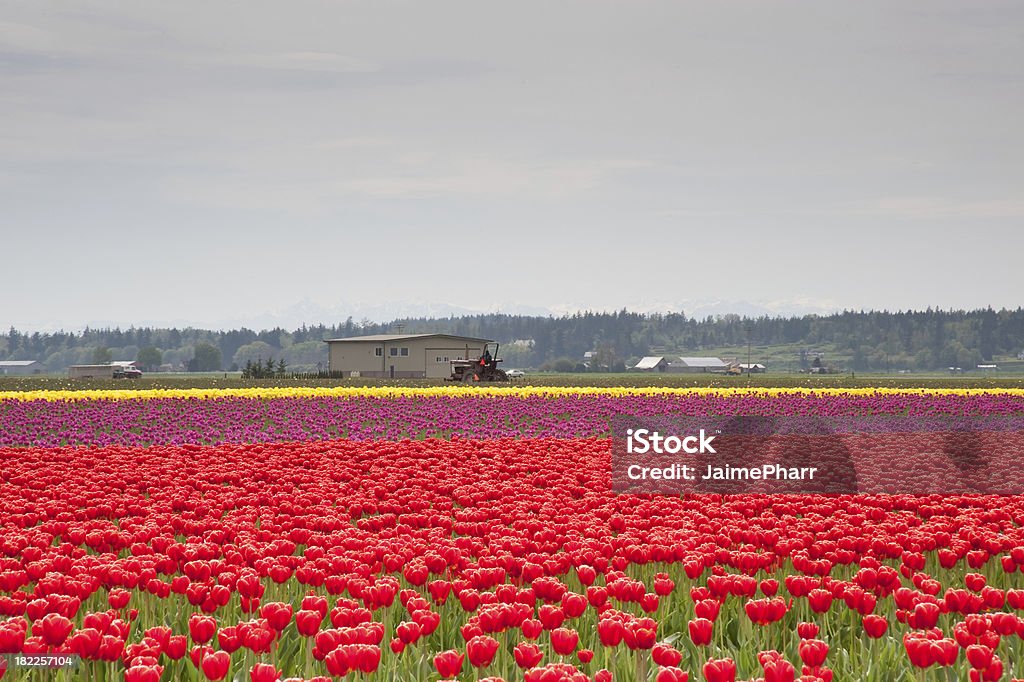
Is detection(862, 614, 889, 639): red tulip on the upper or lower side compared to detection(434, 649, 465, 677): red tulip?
lower

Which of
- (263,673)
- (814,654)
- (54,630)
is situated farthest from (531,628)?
(54,630)

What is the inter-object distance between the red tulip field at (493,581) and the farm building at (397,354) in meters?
91.7

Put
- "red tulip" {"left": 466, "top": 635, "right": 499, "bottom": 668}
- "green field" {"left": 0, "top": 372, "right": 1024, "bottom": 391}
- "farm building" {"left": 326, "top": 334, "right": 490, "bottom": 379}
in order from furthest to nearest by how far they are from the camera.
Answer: "farm building" {"left": 326, "top": 334, "right": 490, "bottom": 379} < "green field" {"left": 0, "top": 372, "right": 1024, "bottom": 391} < "red tulip" {"left": 466, "top": 635, "right": 499, "bottom": 668}

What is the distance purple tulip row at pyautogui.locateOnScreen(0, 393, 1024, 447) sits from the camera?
24156mm

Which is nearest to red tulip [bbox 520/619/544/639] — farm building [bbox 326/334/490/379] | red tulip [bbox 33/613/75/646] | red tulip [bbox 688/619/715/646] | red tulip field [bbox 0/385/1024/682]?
red tulip field [bbox 0/385/1024/682]

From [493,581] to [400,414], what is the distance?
2191cm

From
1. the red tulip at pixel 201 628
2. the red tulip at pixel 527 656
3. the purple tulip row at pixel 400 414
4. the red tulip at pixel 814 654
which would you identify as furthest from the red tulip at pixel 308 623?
the purple tulip row at pixel 400 414

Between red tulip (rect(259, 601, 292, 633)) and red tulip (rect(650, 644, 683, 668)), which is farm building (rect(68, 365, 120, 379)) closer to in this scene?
red tulip (rect(259, 601, 292, 633))

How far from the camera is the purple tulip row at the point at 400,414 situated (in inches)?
951

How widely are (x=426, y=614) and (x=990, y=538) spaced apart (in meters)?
5.03

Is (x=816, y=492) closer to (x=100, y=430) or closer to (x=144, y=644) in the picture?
(x=144, y=644)

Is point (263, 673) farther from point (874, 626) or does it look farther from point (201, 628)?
point (874, 626)

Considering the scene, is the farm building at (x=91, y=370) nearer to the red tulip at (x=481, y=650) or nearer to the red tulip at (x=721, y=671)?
the red tulip at (x=481, y=650)

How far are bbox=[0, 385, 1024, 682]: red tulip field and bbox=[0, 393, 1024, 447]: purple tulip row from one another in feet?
33.2
